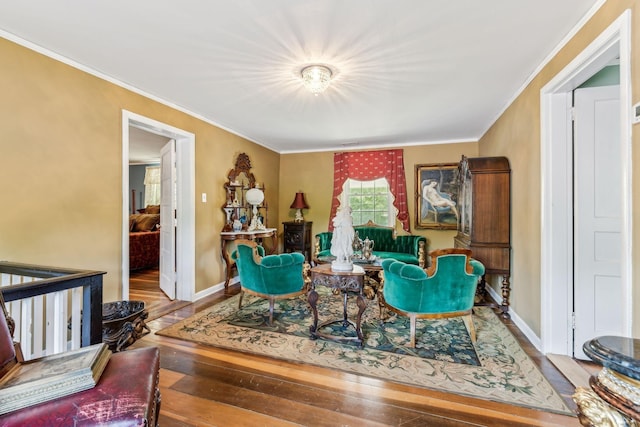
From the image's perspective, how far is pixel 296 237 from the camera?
18.1ft

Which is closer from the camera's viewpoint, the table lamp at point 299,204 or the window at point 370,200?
the window at point 370,200

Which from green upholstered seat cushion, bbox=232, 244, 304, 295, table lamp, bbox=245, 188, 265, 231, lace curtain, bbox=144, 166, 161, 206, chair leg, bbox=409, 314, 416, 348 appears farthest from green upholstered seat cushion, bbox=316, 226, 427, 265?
lace curtain, bbox=144, 166, 161, 206

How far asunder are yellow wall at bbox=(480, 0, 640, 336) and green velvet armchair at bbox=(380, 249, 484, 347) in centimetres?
58

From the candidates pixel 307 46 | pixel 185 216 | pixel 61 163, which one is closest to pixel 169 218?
pixel 185 216

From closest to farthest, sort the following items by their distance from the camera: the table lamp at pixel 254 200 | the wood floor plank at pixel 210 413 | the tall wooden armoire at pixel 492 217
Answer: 1. the wood floor plank at pixel 210 413
2. the tall wooden armoire at pixel 492 217
3. the table lamp at pixel 254 200

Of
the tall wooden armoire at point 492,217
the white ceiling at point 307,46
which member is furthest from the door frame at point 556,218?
the tall wooden armoire at point 492,217

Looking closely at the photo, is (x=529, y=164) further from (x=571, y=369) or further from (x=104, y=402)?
(x=104, y=402)

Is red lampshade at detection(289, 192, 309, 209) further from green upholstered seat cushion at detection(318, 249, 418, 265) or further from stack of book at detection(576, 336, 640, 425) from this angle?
stack of book at detection(576, 336, 640, 425)

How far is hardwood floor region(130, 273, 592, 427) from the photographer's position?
5.24 ft

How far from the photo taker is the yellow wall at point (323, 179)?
5.12 m

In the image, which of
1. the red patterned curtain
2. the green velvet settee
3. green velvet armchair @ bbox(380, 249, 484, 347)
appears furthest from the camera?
the red patterned curtain

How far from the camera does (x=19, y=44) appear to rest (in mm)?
2074

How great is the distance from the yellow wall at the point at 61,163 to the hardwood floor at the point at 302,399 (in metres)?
1.25

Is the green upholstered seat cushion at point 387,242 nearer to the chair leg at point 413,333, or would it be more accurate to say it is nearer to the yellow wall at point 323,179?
the yellow wall at point 323,179
